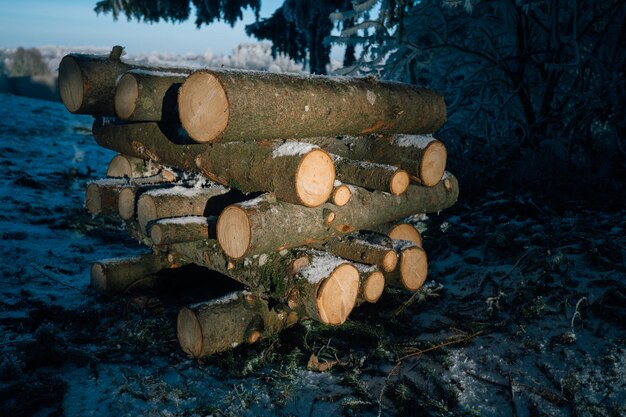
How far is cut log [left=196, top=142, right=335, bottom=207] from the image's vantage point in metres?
2.34

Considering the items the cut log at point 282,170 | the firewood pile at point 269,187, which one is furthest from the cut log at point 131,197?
the cut log at point 282,170

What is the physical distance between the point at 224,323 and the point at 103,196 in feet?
6.98

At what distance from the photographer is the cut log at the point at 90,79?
3.41m

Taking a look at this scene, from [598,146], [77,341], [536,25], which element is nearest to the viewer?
[77,341]

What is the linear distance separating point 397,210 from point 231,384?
1.94 metres

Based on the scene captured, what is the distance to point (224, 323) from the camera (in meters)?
2.58

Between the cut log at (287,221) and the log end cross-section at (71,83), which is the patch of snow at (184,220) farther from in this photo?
the log end cross-section at (71,83)

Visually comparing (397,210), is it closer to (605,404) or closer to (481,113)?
(605,404)

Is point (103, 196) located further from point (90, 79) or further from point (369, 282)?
point (369, 282)

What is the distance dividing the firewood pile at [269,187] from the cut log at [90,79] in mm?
11

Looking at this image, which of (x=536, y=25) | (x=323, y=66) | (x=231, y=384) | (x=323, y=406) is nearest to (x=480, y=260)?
(x=323, y=406)

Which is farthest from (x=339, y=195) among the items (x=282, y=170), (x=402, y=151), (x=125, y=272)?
(x=125, y=272)

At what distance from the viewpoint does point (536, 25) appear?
626 centimetres

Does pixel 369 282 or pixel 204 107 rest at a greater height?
pixel 204 107
